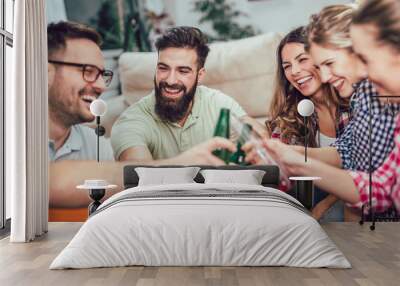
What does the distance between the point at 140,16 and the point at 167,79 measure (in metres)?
0.90

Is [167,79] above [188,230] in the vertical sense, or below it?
above

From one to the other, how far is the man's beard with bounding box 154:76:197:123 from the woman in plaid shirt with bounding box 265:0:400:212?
57.5 inches

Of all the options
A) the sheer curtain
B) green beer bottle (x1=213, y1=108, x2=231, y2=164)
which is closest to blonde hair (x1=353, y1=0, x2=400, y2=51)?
green beer bottle (x1=213, y1=108, x2=231, y2=164)

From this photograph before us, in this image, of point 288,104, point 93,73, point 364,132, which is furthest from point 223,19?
point 364,132

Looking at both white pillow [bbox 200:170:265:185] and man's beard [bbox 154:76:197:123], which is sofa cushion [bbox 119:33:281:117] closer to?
man's beard [bbox 154:76:197:123]

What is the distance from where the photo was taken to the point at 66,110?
25.6 ft

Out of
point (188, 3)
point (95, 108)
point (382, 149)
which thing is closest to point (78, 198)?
point (95, 108)

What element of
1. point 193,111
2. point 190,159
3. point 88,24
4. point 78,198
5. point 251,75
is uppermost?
point 88,24

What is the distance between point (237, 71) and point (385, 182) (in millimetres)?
2335

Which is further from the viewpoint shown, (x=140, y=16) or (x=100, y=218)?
(x=140, y=16)

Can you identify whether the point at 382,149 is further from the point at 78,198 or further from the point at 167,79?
the point at 78,198

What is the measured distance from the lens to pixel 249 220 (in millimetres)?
4730

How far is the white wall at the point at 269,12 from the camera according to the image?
775cm

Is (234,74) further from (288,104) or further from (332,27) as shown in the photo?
(332,27)
